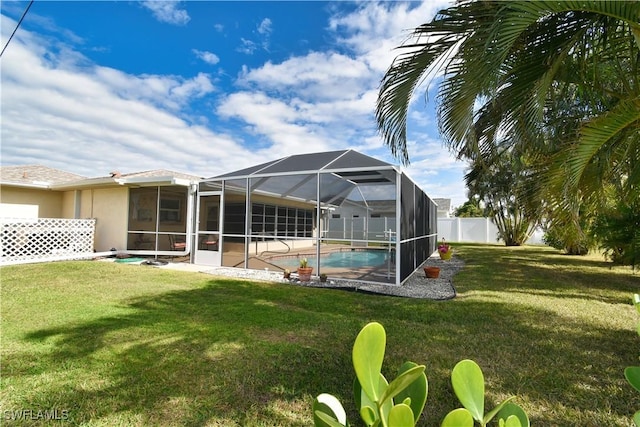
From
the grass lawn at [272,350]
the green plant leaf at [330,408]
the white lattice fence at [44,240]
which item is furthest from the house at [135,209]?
the green plant leaf at [330,408]

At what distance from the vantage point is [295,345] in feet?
11.6

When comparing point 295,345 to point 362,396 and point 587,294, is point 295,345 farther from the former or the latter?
point 587,294

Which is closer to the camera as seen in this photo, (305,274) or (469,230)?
(305,274)

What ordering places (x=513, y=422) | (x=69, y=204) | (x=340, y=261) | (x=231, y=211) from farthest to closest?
(x=69, y=204), (x=340, y=261), (x=231, y=211), (x=513, y=422)

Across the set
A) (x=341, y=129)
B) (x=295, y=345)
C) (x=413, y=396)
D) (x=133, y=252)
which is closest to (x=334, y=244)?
(x=341, y=129)

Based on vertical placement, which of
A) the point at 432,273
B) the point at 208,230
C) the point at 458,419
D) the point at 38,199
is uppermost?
the point at 38,199

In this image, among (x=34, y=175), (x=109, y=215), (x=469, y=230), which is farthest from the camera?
(x=469, y=230)

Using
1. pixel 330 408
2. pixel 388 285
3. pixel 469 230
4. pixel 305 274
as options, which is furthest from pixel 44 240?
pixel 469 230

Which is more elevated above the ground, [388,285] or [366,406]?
[366,406]

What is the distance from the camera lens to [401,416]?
0.78 meters

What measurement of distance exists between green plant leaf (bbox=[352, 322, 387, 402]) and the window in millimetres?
12808

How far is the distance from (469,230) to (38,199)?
28.5m

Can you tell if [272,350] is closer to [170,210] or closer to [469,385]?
[469,385]

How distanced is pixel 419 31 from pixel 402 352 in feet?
12.2
